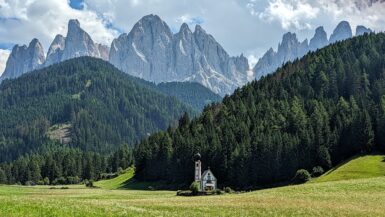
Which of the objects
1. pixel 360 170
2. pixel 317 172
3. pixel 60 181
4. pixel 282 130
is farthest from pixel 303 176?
pixel 60 181

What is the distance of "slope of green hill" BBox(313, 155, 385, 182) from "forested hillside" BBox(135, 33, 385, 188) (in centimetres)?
1179

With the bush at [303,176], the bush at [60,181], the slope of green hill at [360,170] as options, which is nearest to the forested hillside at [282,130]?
the bush at [303,176]

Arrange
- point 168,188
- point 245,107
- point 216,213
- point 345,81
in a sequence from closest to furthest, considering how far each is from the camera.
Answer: point 216,213, point 168,188, point 245,107, point 345,81

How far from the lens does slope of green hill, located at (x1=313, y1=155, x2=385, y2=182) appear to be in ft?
299

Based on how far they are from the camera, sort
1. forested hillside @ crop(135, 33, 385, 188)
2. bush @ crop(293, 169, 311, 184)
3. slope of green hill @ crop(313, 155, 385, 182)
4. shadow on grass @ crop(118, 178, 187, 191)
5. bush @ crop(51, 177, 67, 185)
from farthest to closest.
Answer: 1. bush @ crop(51, 177, 67, 185)
2. shadow on grass @ crop(118, 178, 187, 191)
3. forested hillside @ crop(135, 33, 385, 188)
4. bush @ crop(293, 169, 311, 184)
5. slope of green hill @ crop(313, 155, 385, 182)

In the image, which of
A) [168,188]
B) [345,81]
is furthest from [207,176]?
[345,81]

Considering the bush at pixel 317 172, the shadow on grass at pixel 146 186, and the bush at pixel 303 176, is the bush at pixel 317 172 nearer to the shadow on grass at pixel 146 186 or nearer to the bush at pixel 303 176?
the bush at pixel 303 176

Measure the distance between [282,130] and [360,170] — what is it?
1735 inches

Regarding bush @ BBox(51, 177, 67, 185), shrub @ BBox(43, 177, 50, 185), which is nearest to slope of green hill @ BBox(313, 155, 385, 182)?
bush @ BBox(51, 177, 67, 185)

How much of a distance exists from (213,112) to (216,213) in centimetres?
13881

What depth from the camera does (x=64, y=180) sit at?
19800 centimetres

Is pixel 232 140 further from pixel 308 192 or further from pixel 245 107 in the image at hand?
pixel 308 192

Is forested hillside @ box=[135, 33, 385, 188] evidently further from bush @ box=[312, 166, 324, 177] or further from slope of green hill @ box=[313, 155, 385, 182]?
slope of green hill @ box=[313, 155, 385, 182]

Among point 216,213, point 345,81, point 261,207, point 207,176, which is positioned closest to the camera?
point 216,213
